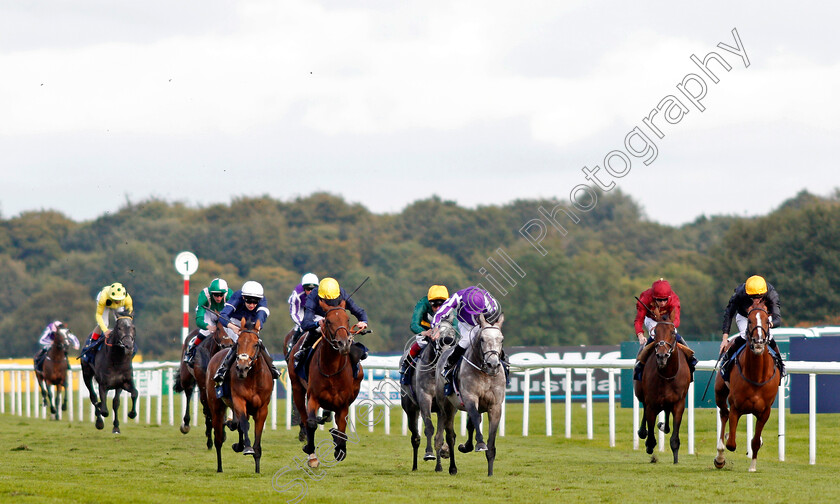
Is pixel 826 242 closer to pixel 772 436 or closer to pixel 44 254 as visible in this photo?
pixel 772 436

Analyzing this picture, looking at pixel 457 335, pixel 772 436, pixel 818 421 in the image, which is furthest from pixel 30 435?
pixel 818 421

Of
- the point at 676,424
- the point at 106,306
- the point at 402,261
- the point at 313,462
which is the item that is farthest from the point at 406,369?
the point at 402,261

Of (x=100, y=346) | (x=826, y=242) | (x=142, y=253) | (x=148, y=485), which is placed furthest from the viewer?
(x=142, y=253)

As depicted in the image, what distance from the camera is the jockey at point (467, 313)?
11039 mm

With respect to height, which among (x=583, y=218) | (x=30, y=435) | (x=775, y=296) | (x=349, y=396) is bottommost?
(x=30, y=435)

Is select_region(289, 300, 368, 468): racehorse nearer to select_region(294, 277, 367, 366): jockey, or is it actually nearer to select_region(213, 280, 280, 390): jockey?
select_region(294, 277, 367, 366): jockey

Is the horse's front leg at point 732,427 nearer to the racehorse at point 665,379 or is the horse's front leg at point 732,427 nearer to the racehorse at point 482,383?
the racehorse at point 665,379

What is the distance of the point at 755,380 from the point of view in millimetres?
11281

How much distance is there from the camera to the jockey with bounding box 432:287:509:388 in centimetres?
1104

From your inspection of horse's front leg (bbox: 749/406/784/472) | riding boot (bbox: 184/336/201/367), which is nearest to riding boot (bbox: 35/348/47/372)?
riding boot (bbox: 184/336/201/367)

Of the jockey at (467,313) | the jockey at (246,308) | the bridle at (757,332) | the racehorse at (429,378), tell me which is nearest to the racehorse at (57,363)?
the jockey at (246,308)

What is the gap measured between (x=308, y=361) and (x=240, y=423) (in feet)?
3.38

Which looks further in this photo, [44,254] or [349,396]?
[44,254]

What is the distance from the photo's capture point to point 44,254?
75875mm
